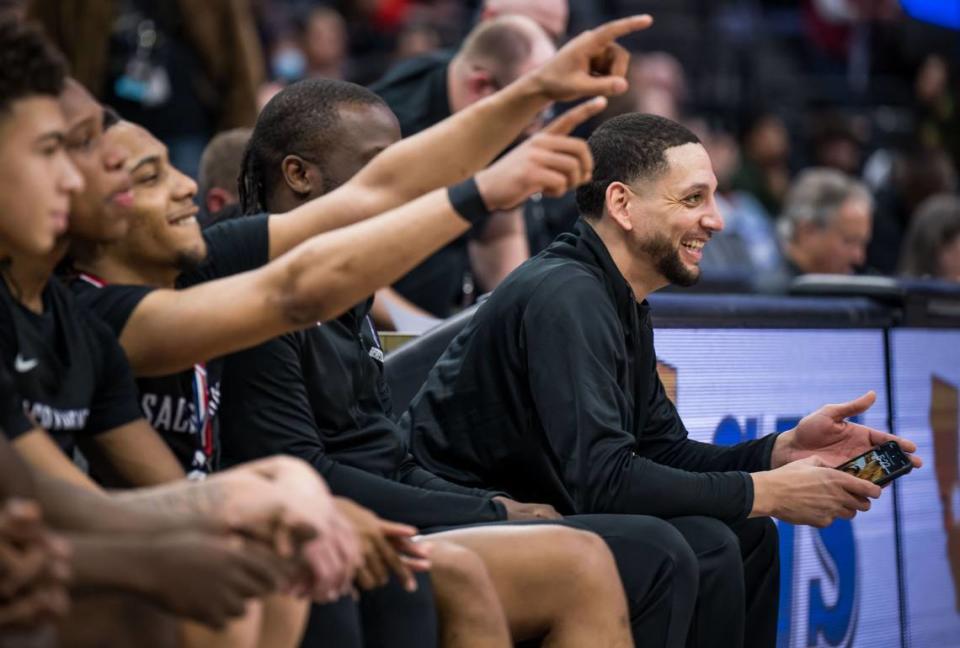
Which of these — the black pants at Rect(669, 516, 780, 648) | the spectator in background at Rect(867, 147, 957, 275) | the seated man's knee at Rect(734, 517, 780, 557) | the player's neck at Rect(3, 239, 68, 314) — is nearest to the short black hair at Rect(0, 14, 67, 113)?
the player's neck at Rect(3, 239, 68, 314)

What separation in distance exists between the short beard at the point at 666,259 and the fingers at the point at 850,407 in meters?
0.47

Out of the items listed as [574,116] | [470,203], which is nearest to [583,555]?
[470,203]

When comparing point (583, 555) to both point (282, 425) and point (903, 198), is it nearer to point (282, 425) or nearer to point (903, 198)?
point (282, 425)

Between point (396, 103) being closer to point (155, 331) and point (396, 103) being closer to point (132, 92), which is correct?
point (132, 92)

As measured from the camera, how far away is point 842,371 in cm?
452

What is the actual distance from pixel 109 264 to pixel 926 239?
4.74 m

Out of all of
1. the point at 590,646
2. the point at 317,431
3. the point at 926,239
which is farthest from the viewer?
the point at 926,239

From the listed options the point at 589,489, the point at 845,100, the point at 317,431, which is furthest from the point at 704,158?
the point at 845,100

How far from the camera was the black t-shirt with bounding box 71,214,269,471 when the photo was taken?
2.94 meters

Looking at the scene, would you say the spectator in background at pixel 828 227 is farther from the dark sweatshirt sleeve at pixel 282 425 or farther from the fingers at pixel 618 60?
the fingers at pixel 618 60

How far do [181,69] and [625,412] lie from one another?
3699mm

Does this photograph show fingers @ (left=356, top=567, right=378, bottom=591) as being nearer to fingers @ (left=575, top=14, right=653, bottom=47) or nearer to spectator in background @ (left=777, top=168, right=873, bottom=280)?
fingers @ (left=575, top=14, right=653, bottom=47)

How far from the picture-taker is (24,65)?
2.53m

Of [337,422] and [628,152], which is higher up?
[628,152]
